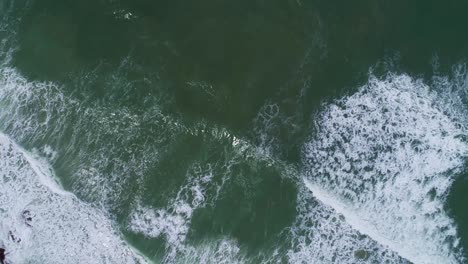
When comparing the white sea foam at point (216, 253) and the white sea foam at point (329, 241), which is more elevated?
the white sea foam at point (329, 241)

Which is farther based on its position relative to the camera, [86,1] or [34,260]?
[86,1]

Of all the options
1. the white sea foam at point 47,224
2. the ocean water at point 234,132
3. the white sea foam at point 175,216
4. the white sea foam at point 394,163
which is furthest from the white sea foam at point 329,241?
the white sea foam at point 47,224

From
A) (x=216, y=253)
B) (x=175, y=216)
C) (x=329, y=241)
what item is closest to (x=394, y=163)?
(x=329, y=241)

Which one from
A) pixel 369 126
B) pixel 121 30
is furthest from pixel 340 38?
pixel 121 30

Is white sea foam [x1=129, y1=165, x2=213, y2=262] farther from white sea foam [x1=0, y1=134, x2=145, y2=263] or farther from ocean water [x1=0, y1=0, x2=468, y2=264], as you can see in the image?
white sea foam [x1=0, y1=134, x2=145, y2=263]

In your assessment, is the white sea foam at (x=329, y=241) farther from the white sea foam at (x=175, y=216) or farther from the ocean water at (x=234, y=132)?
the white sea foam at (x=175, y=216)

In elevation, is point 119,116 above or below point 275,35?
below

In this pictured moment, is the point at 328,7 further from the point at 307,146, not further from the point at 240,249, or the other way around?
the point at 240,249

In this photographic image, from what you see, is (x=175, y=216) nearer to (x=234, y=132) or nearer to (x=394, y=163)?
(x=234, y=132)
